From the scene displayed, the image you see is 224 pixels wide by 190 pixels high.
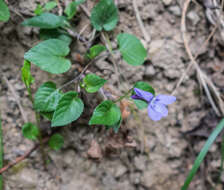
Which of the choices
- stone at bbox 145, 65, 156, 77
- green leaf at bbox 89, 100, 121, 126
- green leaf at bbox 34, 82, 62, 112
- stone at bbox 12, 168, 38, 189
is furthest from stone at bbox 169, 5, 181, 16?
stone at bbox 12, 168, 38, 189

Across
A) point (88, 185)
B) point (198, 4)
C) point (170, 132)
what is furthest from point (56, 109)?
point (198, 4)

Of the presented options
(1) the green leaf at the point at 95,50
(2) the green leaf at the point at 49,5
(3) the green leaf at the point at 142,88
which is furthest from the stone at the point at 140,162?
(2) the green leaf at the point at 49,5

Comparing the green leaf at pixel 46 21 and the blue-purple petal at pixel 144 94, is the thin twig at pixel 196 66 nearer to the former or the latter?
the blue-purple petal at pixel 144 94

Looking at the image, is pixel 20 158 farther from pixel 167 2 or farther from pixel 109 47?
pixel 167 2

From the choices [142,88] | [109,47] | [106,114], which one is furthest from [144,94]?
[109,47]

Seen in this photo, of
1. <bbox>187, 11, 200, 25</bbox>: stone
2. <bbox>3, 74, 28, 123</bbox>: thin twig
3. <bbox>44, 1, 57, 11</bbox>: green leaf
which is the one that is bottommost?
<bbox>3, 74, 28, 123</bbox>: thin twig

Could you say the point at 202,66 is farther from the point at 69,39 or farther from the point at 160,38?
the point at 69,39

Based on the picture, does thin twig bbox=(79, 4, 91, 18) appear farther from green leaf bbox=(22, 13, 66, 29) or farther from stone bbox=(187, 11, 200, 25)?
stone bbox=(187, 11, 200, 25)
